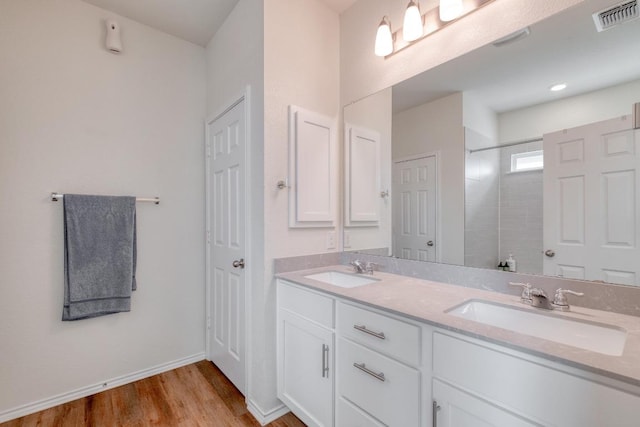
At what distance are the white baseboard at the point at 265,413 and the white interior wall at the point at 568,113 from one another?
6.38 ft

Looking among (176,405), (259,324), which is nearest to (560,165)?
(259,324)

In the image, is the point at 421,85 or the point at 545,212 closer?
the point at 545,212

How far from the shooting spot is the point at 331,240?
2.01m

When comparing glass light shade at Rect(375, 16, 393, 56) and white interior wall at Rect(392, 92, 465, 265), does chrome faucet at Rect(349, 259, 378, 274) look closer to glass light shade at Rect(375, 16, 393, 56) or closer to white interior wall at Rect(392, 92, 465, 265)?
white interior wall at Rect(392, 92, 465, 265)

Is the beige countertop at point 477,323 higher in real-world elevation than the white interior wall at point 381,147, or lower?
lower

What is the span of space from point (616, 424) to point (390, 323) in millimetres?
608

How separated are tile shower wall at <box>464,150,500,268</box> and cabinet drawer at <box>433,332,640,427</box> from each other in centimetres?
60

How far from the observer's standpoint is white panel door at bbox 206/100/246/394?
75.9 inches

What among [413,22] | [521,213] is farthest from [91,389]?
[413,22]

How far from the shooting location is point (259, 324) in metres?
1.73

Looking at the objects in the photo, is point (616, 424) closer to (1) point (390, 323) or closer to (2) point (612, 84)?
(1) point (390, 323)

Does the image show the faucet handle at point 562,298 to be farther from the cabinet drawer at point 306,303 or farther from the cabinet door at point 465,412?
the cabinet drawer at point 306,303

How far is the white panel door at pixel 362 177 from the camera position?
1901 mm

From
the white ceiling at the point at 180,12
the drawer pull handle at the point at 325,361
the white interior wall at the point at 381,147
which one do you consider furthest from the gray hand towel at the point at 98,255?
the white interior wall at the point at 381,147
